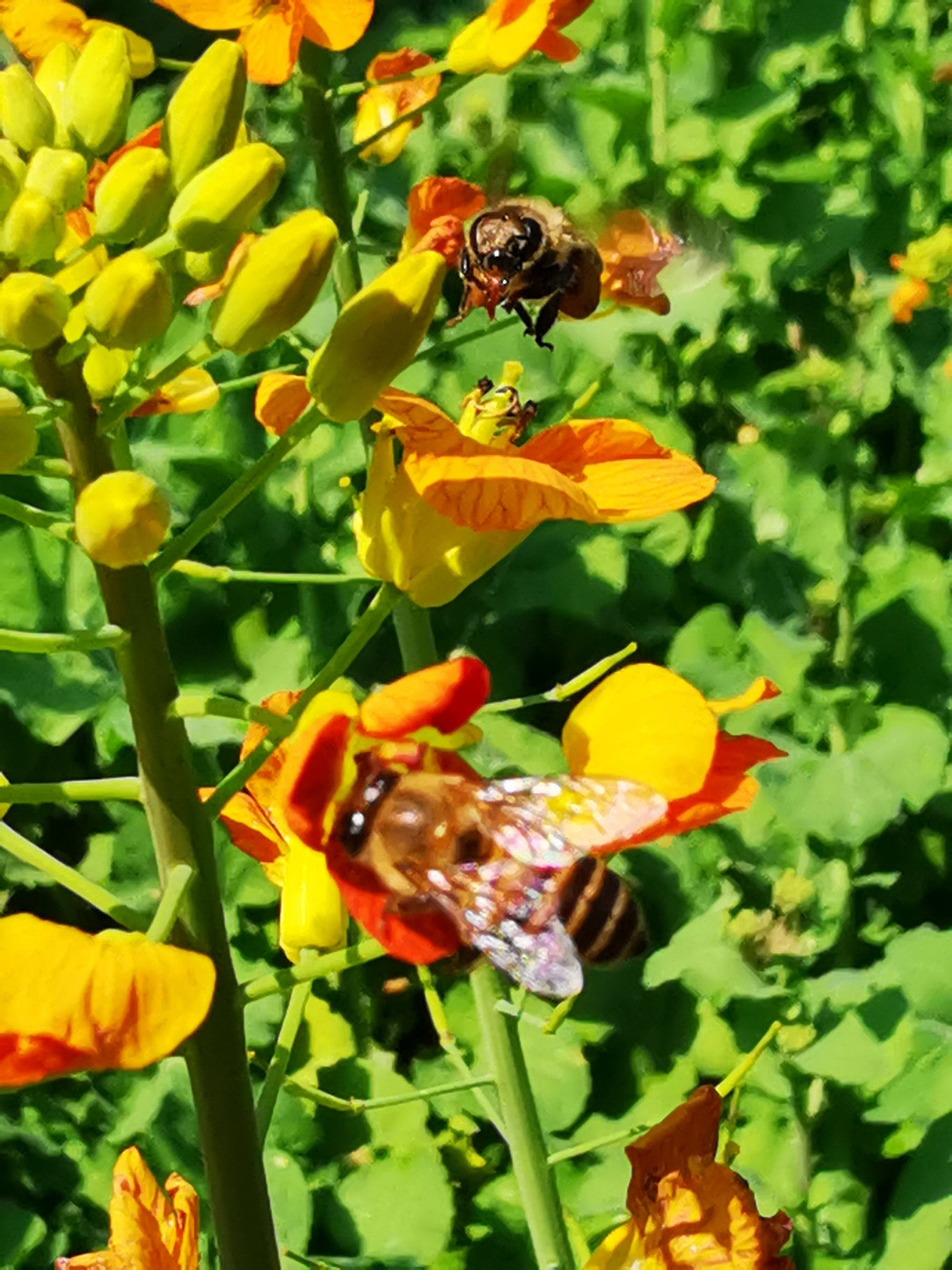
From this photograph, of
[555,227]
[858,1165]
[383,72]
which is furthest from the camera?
[858,1165]

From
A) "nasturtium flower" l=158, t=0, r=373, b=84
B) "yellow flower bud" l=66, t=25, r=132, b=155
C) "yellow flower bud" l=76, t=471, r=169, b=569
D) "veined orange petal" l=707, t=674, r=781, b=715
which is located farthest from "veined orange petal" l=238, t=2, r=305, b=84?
"veined orange petal" l=707, t=674, r=781, b=715

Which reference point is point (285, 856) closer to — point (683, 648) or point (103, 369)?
point (103, 369)

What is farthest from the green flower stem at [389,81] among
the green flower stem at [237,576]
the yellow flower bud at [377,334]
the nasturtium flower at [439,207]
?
the yellow flower bud at [377,334]

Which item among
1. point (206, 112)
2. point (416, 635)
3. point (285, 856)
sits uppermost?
point (206, 112)

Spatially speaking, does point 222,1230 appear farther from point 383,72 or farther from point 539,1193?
point 383,72

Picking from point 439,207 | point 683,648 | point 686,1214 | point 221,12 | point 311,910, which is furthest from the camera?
point 683,648

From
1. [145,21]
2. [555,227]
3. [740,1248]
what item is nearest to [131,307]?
[740,1248]

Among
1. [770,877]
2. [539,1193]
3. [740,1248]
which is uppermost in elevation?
[740,1248]

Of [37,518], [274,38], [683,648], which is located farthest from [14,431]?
[683,648]
